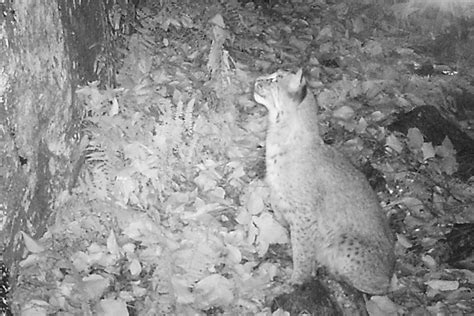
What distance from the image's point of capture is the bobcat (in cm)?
494

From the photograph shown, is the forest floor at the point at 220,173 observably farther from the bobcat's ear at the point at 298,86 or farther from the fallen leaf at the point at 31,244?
the bobcat's ear at the point at 298,86

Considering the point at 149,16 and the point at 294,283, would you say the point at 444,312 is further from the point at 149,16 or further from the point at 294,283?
the point at 149,16

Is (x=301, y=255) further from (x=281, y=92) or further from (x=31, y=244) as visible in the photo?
(x=31, y=244)

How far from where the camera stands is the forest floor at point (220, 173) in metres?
4.77

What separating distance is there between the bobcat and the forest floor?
24cm

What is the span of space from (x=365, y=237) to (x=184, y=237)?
1.53 metres

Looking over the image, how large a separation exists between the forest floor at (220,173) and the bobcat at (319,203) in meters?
0.24

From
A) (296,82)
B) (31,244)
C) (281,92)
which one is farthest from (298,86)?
(31,244)

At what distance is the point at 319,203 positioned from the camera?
199 inches

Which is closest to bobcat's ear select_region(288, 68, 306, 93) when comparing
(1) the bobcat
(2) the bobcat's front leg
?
(1) the bobcat

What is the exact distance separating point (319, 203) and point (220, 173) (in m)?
1.18

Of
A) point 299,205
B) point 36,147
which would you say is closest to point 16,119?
point 36,147

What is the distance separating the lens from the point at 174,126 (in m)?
5.87

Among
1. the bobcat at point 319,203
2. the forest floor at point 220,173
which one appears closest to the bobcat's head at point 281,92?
the bobcat at point 319,203
